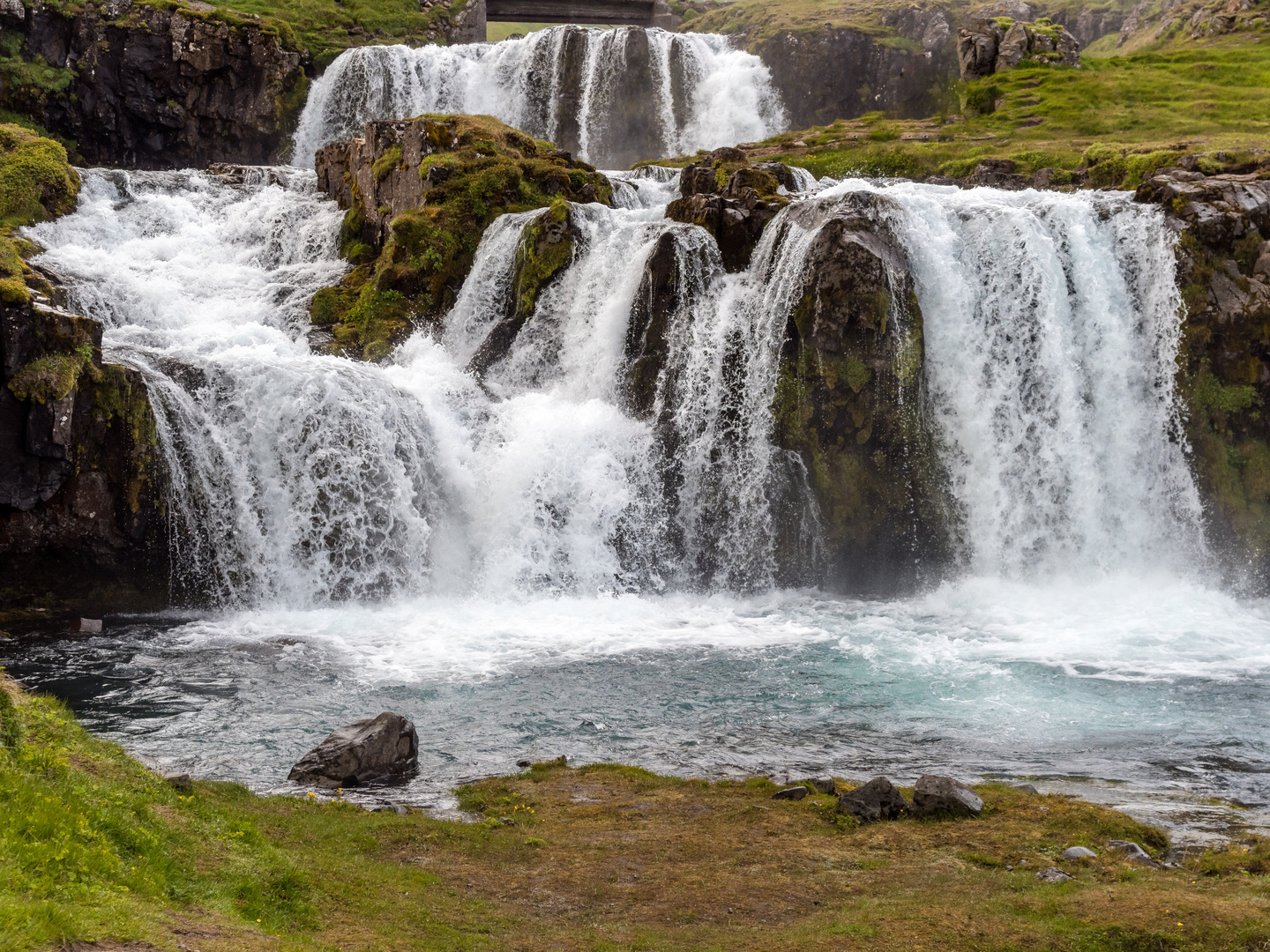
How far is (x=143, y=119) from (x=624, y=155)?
2058cm

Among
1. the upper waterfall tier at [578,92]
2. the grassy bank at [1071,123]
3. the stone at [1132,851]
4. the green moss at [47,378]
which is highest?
the upper waterfall tier at [578,92]

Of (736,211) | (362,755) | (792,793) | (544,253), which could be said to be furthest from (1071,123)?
(362,755)

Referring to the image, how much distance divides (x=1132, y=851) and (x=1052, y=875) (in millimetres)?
1129

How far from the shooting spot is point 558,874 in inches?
351

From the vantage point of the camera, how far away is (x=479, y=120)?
101 feet

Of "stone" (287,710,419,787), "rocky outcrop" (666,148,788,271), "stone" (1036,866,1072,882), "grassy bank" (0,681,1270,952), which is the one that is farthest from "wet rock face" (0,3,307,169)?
"stone" (1036,866,1072,882)

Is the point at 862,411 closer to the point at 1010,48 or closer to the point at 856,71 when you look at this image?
the point at 1010,48

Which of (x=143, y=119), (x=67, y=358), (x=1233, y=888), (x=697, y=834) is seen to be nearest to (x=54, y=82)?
(x=143, y=119)

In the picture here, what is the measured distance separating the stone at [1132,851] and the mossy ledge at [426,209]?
19425mm

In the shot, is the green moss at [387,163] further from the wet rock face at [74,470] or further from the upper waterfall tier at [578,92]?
the upper waterfall tier at [578,92]

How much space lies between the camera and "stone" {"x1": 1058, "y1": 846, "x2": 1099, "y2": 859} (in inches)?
349

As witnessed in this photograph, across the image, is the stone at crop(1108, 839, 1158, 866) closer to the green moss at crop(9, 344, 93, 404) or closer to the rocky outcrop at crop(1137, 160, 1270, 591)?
the rocky outcrop at crop(1137, 160, 1270, 591)

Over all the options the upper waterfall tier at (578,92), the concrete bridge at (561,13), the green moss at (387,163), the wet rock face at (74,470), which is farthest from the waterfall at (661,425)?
the concrete bridge at (561,13)

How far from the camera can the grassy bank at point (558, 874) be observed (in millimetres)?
6195
